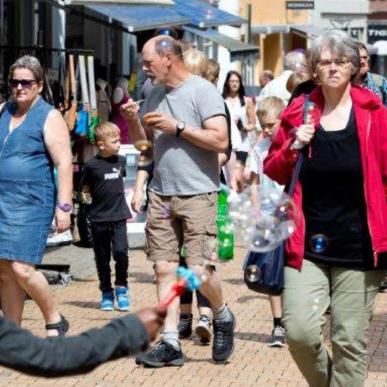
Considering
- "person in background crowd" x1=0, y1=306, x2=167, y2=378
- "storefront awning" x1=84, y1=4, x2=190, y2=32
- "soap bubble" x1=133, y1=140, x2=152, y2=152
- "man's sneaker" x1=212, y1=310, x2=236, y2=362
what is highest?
"storefront awning" x1=84, y1=4, x2=190, y2=32

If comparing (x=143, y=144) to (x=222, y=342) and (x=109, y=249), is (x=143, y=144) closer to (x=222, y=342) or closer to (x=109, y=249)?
(x=222, y=342)

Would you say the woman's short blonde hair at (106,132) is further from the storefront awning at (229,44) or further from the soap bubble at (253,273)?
the storefront awning at (229,44)

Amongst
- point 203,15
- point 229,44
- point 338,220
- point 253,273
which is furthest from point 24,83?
point 229,44

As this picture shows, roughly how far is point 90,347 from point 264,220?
2.18 meters

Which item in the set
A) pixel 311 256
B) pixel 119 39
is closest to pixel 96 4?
pixel 311 256

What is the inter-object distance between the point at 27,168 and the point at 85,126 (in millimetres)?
5711

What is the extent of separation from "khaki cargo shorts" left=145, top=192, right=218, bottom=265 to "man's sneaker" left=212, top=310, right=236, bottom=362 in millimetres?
453

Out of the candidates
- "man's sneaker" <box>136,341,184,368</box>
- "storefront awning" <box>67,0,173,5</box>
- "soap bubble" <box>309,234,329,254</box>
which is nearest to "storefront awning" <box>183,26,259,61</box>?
"storefront awning" <box>67,0,173,5</box>

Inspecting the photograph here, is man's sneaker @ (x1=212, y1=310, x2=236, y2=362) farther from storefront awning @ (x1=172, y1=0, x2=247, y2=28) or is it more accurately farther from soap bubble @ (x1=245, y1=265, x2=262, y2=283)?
storefront awning @ (x1=172, y1=0, x2=247, y2=28)

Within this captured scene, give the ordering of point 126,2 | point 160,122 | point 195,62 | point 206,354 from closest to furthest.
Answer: point 160,122
point 206,354
point 195,62
point 126,2

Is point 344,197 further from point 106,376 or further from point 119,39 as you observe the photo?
point 119,39

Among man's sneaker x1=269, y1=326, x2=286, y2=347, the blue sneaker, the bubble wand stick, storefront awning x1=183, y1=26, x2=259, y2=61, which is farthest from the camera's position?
storefront awning x1=183, y1=26, x2=259, y2=61

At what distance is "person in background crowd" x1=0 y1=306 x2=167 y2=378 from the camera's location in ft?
13.7

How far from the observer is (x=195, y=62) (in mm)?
9672
